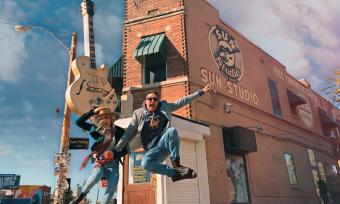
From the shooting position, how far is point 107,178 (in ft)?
15.0

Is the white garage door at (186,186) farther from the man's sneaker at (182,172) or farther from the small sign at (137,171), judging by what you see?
the man's sneaker at (182,172)

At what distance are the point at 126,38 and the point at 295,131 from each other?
1370 centimetres

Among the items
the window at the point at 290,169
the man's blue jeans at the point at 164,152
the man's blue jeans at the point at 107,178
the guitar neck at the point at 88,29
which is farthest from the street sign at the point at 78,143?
the window at the point at 290,169

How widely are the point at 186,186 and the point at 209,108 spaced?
3.76 meters

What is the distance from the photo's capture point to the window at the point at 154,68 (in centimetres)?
1310

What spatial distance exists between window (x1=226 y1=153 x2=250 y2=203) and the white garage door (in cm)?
230

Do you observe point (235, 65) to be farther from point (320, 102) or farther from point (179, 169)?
point (320, 102)

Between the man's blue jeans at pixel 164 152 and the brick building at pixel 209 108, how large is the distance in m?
5.97

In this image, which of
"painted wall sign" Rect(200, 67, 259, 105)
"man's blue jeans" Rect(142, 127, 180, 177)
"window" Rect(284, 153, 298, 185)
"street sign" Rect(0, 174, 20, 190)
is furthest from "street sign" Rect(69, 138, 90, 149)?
"street sign" Rect(0, 174, 20, 190)

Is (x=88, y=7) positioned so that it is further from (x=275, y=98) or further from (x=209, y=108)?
(x=275, y=98)

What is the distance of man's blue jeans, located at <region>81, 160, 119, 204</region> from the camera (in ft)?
14.4

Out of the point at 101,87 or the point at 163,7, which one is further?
the point at 163,7

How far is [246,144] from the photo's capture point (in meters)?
13.1

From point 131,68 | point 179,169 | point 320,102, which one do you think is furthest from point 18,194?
point 179,169
